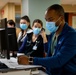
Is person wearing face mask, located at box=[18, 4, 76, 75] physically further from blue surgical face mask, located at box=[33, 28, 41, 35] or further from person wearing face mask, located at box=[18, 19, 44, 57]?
blue surgical face mask, located at box=[33, 28, 41, 35]

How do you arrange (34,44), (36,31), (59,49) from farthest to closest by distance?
(36,31), (34,44), (59,49)

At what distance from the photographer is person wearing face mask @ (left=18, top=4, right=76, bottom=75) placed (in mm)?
1510

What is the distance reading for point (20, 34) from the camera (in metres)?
3.15

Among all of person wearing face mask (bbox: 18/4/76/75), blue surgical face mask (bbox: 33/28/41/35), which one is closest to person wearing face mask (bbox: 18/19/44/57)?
blue surgical face mask (bbox: 33/28/41/35)

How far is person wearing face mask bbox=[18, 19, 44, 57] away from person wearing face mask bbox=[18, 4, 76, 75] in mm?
784

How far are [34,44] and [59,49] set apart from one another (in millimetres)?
1046

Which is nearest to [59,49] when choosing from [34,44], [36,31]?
[34,44]

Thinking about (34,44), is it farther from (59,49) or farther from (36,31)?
(59,49)

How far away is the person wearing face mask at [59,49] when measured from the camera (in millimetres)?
1510

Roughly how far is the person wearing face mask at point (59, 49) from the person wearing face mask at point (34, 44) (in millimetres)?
784

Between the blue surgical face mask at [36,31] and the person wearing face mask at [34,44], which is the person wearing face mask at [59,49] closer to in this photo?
the person wearing face mask at [34,44]

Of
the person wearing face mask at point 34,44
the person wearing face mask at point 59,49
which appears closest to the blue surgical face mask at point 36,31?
the person wearing face mask at point 34,44

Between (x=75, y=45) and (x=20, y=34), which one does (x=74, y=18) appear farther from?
(x=75, y=45)

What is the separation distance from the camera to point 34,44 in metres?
2.61
